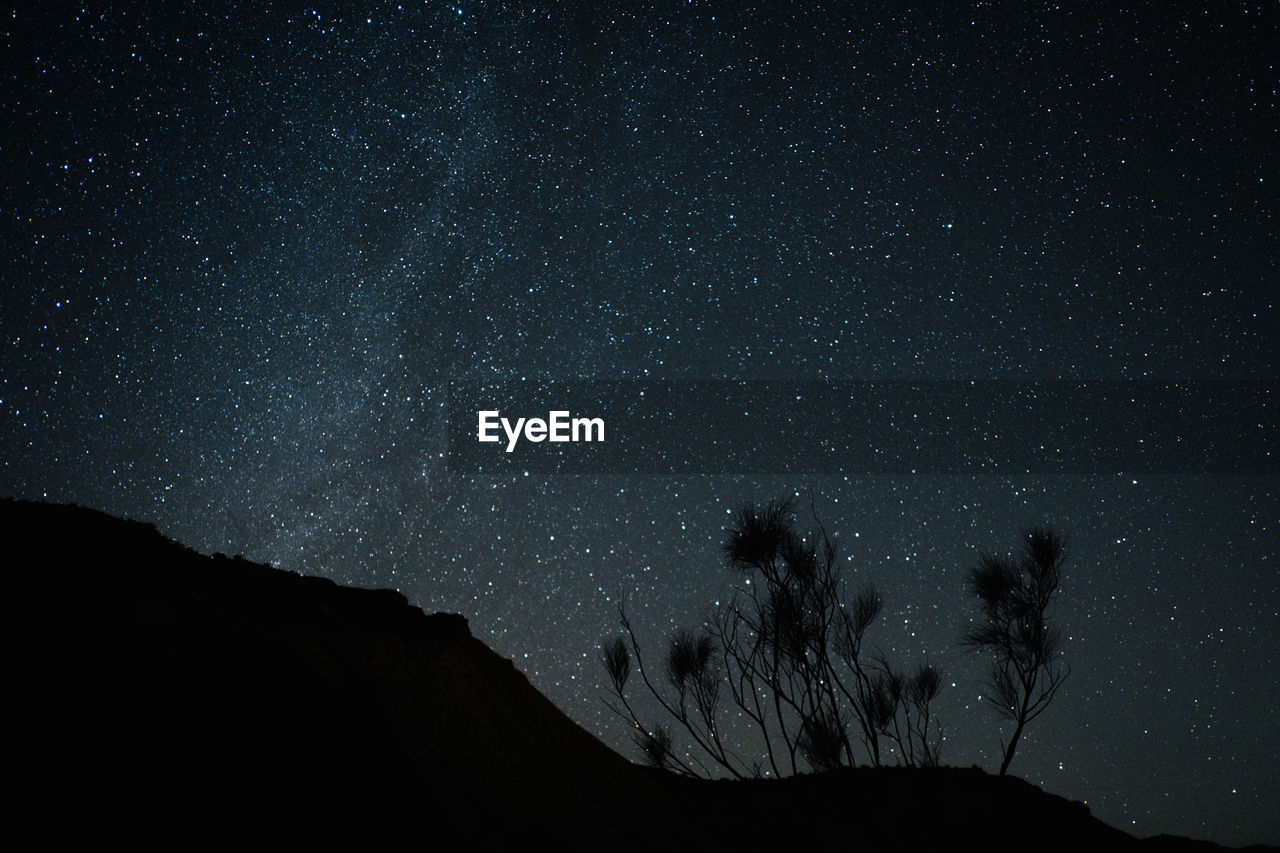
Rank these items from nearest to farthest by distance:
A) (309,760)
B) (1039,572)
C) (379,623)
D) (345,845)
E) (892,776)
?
(345,845), (309,760), (379,623), (892,776), (1039,572)

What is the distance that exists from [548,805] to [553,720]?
152 centimetres

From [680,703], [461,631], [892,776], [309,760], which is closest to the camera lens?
[309,760]

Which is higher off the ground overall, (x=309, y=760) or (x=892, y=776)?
(x=309, y=760)

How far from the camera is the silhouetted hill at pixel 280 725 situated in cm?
376

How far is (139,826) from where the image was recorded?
348cm

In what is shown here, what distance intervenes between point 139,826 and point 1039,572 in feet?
29.5

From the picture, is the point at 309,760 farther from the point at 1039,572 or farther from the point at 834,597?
the point at 1039,572

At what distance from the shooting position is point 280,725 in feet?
14.6

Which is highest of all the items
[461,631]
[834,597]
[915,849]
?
[834,597]

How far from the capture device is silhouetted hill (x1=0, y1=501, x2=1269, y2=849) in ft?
12.3

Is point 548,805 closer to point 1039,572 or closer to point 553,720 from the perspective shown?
point 553,720

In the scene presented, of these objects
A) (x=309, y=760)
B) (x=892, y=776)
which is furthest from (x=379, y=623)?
(x=892, y=776)

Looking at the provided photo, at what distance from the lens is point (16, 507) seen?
5.52m

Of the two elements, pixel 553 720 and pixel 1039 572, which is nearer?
pixel 553 720
